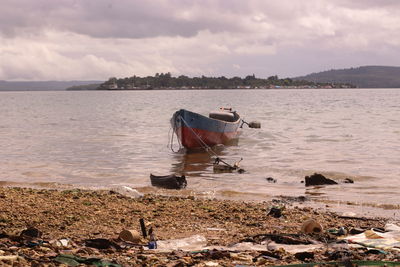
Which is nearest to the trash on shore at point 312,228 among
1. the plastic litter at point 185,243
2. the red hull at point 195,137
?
the plastic litter at point 185,243

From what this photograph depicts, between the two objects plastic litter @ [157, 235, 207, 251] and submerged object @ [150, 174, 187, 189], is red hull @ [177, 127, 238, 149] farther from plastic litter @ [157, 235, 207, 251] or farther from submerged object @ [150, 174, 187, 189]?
plastic litter @ [157, 235, 207, 251]

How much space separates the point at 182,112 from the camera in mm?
23938

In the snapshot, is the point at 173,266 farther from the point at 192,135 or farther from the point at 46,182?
the point at 192,135

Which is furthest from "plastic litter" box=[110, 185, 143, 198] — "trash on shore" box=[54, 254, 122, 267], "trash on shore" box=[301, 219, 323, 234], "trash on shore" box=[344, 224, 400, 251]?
"trash on shore" box=[54, 254, 122, 267]

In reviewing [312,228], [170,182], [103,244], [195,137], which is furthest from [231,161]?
[103,244]

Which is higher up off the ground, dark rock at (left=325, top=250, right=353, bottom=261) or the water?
dark rock at (left=325, top=250, right=353, bottom=261)

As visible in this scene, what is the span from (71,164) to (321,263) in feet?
50.8

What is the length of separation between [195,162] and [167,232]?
41.5 feet

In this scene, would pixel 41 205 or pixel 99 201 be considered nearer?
pixel 41 205

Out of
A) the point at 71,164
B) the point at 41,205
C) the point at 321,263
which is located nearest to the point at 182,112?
the point at 71,164

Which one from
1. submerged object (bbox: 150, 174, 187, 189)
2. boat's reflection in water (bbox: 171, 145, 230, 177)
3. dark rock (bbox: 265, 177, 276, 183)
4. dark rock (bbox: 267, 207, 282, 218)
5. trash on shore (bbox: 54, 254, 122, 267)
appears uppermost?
trash on shore (bbox: 54, 254, 122, 267)

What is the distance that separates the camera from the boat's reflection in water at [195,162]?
1875 centimetres

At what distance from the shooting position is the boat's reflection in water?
1875 centimetres

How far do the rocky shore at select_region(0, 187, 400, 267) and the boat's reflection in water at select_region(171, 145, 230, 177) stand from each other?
18.4 feet
